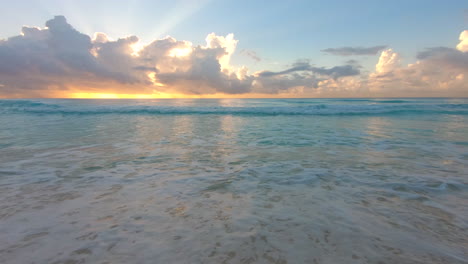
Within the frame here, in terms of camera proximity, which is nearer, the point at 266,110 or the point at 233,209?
the point at 233,209

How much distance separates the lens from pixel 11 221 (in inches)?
138

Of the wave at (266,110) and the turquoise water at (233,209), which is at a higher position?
the wave at (266,110)

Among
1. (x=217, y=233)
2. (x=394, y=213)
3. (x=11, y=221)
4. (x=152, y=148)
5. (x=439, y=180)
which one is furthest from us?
(x=152, y=148)

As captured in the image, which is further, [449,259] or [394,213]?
[394,213]

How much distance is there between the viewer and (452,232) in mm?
3242

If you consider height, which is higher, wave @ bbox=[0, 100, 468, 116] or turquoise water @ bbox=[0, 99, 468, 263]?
wave @ bbox=[0, 100, 468, 116]

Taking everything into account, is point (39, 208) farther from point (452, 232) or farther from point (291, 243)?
point (452, 232)

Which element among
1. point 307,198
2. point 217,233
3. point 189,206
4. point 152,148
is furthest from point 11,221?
point 152,148

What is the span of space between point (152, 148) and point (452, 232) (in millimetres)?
8676

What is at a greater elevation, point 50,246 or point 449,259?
A: point 50,246

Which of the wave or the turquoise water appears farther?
the wave

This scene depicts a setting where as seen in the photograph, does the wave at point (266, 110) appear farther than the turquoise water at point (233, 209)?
Yes

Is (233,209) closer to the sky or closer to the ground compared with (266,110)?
closer to the ground

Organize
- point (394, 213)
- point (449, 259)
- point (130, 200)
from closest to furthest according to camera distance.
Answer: point (449, 259)
point (394, 213)
point (130, 200)
